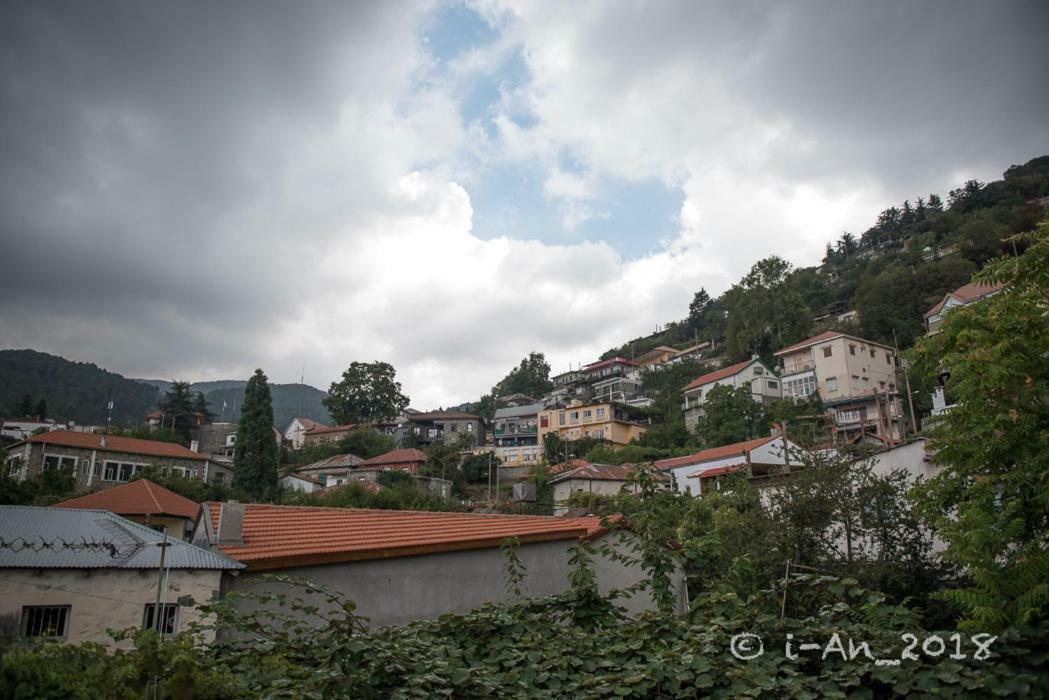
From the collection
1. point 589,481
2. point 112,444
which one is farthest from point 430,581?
point 112,444

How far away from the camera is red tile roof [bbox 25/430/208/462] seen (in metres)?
48.8

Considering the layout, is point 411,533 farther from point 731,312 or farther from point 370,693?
point 731,312

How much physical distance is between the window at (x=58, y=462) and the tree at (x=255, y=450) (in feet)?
39.3

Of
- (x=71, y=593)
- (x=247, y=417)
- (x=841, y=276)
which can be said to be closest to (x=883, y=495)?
(x=71, y=593)

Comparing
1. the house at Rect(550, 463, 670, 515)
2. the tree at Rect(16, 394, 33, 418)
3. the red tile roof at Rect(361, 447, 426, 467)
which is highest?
the tree at Rect(16, 394, 33, 418)

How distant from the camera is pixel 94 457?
50062 millimetres

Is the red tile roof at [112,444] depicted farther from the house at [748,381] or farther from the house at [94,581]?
the house at [748,381]

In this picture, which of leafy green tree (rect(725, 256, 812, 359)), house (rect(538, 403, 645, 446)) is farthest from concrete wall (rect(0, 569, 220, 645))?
leafy green tree (rect(725, 256, 812, 359))

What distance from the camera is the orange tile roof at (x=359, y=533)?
11.9 meters

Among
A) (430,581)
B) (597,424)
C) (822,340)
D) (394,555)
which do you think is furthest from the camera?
(597,424)

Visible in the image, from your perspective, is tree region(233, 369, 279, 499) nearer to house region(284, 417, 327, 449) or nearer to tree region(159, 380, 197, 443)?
tree region(159, 380, 197, 443)

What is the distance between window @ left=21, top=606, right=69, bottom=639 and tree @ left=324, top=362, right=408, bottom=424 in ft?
251

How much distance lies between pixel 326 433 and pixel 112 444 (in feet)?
108

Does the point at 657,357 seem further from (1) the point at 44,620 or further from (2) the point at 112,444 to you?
(1) the point at 44,620
